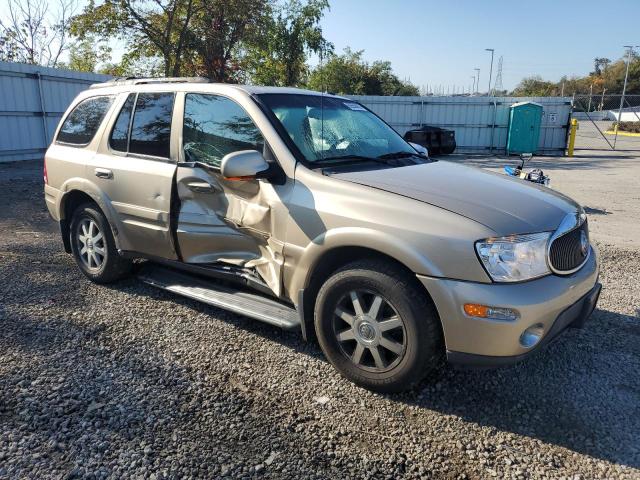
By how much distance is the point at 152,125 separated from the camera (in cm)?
430

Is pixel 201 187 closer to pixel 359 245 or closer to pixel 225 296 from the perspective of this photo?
Answer: pixel 225 296

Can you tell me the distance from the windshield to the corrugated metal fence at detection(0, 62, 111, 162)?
44.0ft

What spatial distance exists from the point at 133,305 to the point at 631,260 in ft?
17.8

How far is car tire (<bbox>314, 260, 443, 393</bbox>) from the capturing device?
2.86 m

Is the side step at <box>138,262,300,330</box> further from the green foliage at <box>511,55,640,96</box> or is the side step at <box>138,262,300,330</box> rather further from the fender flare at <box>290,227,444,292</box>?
the green foliage at <box>511,55,640,96</box>

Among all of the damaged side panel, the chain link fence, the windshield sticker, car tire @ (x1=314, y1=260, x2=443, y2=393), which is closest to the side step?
the damaged side panel

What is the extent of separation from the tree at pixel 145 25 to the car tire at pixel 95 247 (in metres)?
16.3

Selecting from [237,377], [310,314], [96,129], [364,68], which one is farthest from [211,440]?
[364,68]

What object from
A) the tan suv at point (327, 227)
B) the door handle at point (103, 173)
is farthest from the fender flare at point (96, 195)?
the door handle at point (103, 173)

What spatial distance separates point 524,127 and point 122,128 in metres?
19.3

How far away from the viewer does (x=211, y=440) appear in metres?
2.68

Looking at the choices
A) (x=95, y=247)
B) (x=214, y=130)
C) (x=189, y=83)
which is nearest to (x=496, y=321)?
(x=214, y=130)

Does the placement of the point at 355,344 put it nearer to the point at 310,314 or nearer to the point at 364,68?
the point at 310,314

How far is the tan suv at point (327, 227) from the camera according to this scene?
2746 millimetres
